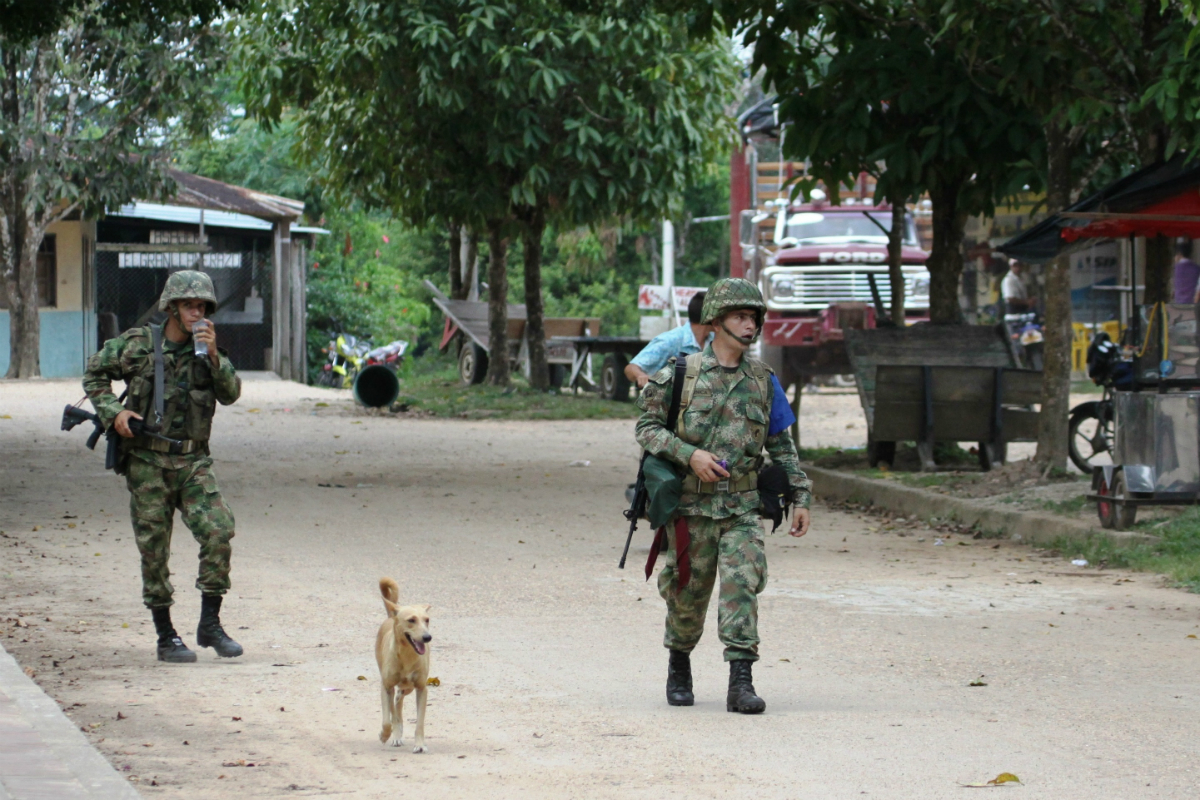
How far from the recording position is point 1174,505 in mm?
10477

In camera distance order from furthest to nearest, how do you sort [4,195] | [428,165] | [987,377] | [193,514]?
1. [4,195]
2. [428,165]
3. [987,377]
4. [193,514]

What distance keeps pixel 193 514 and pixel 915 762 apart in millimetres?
3364

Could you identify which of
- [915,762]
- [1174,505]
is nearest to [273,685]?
[915,762]

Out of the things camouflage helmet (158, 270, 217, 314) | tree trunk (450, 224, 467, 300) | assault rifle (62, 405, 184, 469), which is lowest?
assault rifle (62, 405, 184, 469)

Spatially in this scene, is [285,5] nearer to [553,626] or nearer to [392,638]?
[553,626]

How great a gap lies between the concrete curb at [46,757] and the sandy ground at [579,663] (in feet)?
0.65

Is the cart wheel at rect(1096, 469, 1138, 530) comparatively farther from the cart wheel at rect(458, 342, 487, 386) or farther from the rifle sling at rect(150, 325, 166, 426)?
the cart wheel at rect(458, 342, 487, 386)

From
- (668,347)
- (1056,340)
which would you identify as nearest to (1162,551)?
(668,347)

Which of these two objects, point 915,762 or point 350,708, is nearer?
point 915,762

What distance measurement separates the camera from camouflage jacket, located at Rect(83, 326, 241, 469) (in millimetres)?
6965

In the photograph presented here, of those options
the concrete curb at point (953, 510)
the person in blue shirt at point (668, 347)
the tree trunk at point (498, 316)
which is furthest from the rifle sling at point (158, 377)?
the tree trunk at point (498, 316)

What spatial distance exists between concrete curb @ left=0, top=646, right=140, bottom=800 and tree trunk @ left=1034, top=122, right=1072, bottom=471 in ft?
30.1

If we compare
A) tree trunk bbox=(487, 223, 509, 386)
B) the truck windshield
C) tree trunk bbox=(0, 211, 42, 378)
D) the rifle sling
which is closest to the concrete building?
tree trunk bbox=(0, 211, 42, 378)

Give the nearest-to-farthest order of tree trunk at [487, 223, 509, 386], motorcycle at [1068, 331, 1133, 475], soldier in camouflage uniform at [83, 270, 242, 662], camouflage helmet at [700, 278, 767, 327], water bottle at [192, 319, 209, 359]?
camouflage helmet at [700, 278, 767, 327] → water bottle at [192, 319, 209, 359] → soldier in camouflage uniform at [83, 270, 242, 662] → motorcycle at [1068, 331, 1133, 475] → tree trunk at [487, 223, 509, 386]
